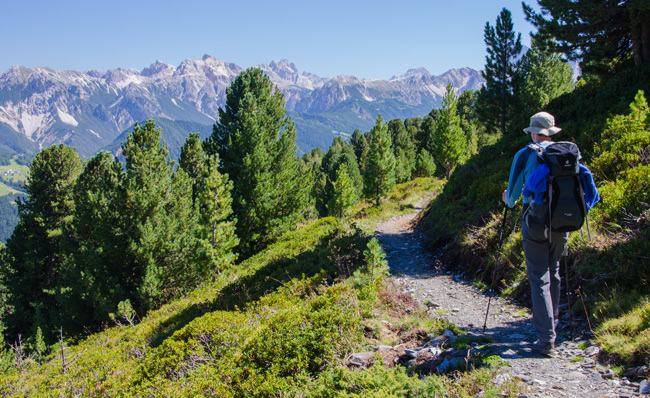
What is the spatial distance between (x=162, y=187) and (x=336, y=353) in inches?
774

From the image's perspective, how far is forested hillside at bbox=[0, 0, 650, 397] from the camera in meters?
5.01

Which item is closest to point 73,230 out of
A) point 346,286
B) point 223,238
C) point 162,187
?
point 162,187

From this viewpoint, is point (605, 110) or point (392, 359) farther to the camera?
point (605, 110)

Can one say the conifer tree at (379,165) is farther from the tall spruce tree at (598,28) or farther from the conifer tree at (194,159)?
the tall spruce tree at (598,28)

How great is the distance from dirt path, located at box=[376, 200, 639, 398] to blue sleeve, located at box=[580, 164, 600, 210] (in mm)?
1715

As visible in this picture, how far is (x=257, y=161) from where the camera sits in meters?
→ 25.5

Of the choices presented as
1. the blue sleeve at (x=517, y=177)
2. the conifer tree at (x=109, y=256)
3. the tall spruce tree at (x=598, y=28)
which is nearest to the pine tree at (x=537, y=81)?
the tall spruce tree at (x=598, y=28)

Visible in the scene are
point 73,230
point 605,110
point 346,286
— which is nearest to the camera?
point 346,286

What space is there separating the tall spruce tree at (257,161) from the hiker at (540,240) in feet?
71.2

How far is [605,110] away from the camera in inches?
462

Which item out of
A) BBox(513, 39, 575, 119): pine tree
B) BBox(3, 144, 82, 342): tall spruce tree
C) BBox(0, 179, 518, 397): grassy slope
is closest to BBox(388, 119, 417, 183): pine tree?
BBox(513, 39, 575, 119): pine tree

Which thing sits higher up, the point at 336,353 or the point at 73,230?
the point at 336,353

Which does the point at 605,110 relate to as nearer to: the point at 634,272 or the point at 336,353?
the point at 634,272

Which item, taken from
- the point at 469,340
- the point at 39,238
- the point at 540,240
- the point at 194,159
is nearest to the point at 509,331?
the point at 469,340
